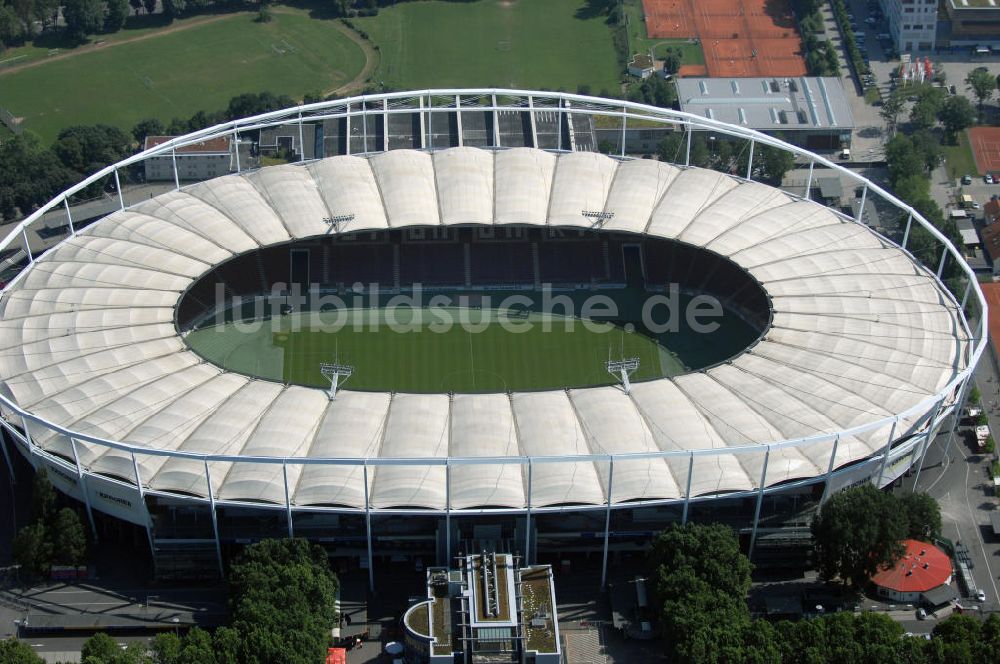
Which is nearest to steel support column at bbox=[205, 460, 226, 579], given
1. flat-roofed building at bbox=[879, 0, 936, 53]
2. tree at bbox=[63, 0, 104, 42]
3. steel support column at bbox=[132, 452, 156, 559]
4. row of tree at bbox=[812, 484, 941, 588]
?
steel support column at bbox=[132, 452, 156, 559]

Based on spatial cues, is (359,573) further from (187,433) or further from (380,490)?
(187,433)

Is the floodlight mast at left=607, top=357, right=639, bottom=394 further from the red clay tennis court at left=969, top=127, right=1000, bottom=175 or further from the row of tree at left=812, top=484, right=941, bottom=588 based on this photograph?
the red clay tennis court at left=969, top=127, right=1000, bottom=175

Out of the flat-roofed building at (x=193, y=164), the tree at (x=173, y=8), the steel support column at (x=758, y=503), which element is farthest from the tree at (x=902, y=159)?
the tree at (x=173, y=8)

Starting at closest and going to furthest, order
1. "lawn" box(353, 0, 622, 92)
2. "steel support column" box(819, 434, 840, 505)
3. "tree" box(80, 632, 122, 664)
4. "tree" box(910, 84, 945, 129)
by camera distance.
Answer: "tree" box(80, 632, 122, 664), "steel support column" box(819, 434, 840, 505), "tree" box(910, 84, 945, 129), "lawn" box(353, 0, 622, 92)

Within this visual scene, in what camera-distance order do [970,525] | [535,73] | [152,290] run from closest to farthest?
[970,525] < [152,290] < [535,73]

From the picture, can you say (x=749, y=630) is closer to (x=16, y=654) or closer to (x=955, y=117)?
(x=16, y=654)

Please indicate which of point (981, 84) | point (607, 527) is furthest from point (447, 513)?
point (981, 84)

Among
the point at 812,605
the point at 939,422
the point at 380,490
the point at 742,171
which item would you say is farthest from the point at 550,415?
the point at 742,171
